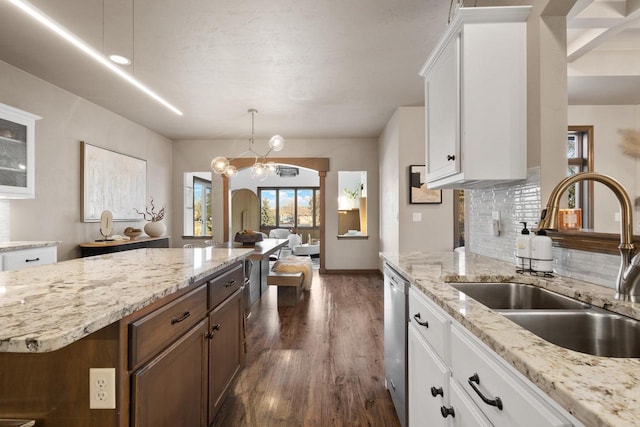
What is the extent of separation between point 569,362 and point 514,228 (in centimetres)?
138

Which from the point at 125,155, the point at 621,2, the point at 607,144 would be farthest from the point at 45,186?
the point at 607,144

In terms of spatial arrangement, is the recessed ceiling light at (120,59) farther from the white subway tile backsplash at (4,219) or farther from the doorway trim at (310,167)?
the doorway trim at (310,167)

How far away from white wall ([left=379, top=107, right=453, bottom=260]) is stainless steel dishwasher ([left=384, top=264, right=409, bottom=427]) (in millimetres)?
2925

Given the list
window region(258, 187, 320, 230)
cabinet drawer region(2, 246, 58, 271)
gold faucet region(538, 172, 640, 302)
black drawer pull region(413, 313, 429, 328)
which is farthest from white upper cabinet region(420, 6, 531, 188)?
window region(258, 187, 320, 230)

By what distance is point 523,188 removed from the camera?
1734 mm

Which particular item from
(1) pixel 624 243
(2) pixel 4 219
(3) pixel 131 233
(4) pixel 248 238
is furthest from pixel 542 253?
(3) pixel 131 233

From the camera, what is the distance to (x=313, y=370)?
243cm

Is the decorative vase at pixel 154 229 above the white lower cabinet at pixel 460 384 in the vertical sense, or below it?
above

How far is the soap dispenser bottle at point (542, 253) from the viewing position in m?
1.39

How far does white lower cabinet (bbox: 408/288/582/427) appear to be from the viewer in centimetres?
63

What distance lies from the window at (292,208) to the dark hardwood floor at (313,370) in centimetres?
619

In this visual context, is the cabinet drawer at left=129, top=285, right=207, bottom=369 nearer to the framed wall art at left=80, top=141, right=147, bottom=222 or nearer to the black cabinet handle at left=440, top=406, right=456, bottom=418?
the black cabinet handle at left=440, top=406, right=456, bottom=418

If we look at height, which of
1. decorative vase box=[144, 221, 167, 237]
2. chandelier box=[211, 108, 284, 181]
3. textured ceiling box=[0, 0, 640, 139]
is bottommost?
decorative vase box=[144, 221, 167, 237]

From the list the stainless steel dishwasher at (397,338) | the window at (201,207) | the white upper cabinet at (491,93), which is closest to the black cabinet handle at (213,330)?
the stainless steel dishwasher at (397,338)
